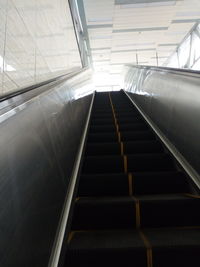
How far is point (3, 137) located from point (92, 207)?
0.99 meters

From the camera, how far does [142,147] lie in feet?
9.17

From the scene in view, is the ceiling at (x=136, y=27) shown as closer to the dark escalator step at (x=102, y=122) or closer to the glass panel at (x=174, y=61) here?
the glass panel at (x=174, y=61)

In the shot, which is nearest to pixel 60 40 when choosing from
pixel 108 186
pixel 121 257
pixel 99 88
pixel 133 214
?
pixel 108 186

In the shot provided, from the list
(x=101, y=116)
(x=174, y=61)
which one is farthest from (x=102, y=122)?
(x=174, y=61)

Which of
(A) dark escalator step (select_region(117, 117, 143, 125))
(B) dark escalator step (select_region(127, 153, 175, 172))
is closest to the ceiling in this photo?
(A) dark escalator step (select_region(117, 117, 143, 125))

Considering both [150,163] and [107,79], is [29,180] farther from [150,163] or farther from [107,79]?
[107,79]

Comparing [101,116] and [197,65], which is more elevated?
[197,65]

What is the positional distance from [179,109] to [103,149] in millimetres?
922

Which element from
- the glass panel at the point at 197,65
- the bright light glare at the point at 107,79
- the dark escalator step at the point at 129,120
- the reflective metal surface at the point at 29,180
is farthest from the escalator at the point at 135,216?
the bright light glare at the point at 107,79

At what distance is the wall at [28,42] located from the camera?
7.13 ft

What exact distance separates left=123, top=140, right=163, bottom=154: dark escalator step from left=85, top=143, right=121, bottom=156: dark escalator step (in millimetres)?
97

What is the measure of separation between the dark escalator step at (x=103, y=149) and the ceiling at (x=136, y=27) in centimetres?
565

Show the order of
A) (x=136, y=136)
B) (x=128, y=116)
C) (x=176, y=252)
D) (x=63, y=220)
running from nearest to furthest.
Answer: (x=176, y=252) < (x=63, y=220) < (x=136, y=136) < (x=128, y=116)

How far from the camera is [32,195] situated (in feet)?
3.87
